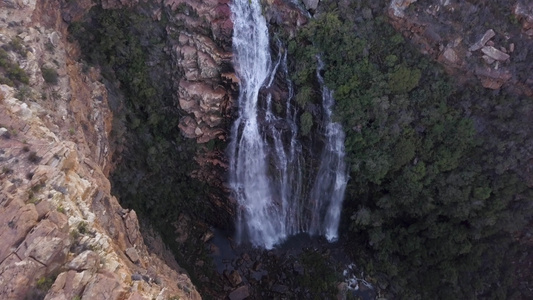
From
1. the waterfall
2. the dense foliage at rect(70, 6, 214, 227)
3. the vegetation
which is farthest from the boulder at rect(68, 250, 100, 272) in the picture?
the waterfall

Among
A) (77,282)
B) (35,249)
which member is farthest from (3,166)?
(77,282)

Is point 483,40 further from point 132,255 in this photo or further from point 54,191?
point 54,191

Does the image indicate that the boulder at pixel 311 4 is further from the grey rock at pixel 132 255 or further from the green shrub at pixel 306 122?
the grey rock at pixel 132 255

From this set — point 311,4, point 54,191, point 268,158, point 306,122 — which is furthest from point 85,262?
point 311,4

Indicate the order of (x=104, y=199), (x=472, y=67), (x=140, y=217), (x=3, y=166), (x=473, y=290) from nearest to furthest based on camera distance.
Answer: (x=3, y=166), (x=104, y=199), (x=472, y=67), (x=140, y=217), (x=473, y=290)

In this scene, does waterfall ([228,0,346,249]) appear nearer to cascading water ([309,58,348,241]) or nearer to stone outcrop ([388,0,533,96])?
cascading water ([309,58,348,241])

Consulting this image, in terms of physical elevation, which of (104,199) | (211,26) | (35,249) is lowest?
(104,199)

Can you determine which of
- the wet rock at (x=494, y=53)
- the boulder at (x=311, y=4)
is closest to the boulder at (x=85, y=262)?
the boulder at (x=311, y=4)

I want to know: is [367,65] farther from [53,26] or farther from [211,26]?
[53,26]
